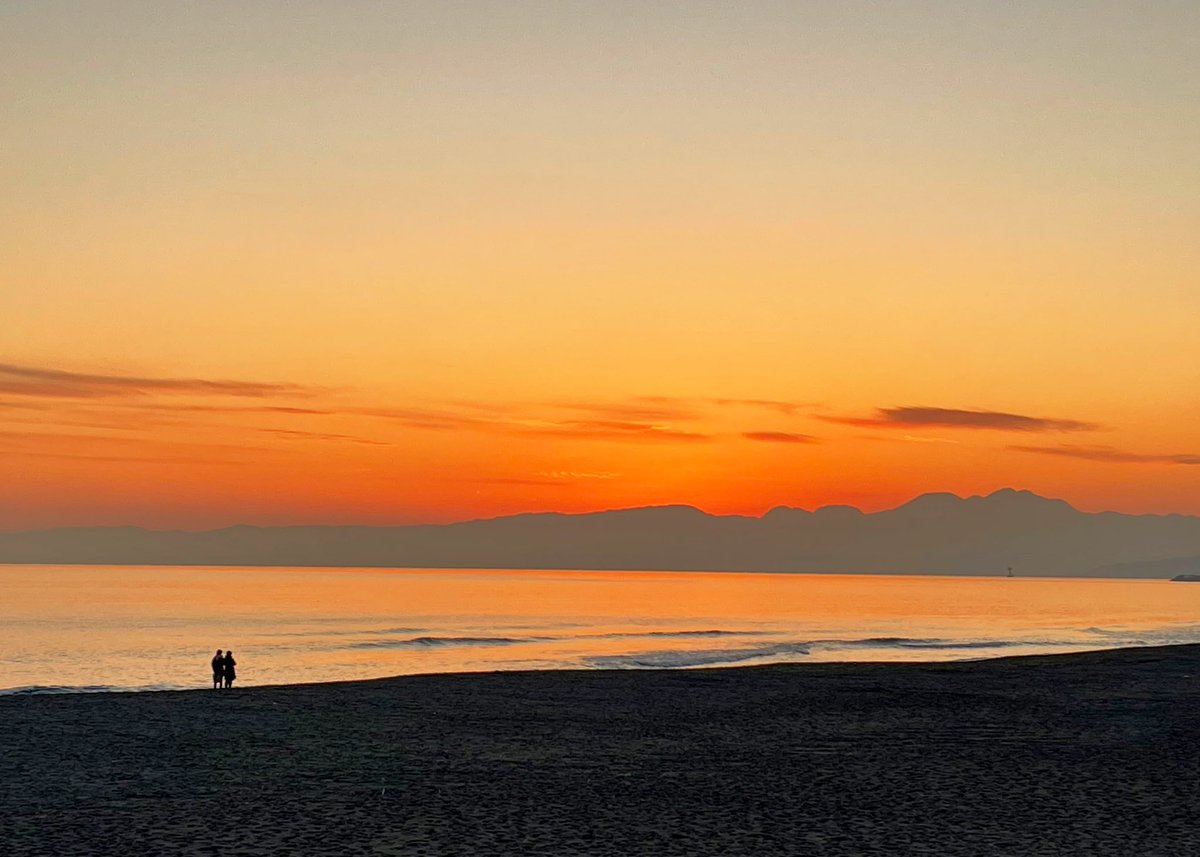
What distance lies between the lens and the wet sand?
15.0 m

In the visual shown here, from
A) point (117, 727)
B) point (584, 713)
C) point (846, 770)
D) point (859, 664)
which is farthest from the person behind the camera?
point (859, 664)

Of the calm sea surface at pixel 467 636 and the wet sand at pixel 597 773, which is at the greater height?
the wet sand at pixel 597 773

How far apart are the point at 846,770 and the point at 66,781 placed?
13.6 meters

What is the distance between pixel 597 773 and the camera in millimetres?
20453

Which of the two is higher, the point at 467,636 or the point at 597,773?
the point at 597,773

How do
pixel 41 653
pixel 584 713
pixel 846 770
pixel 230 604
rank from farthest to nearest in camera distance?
1. pixel 230 604
2. pixel 41 653
3. pixel 584 713
4. pixel 846 770

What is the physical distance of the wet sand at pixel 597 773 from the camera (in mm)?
15023

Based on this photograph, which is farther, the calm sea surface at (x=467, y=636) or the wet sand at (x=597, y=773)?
the calm sea surface at (x=467, y=636)

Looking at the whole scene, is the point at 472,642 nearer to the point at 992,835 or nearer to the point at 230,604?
the point at 992,835

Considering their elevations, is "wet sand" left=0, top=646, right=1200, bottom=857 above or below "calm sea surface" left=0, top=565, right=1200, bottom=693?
above

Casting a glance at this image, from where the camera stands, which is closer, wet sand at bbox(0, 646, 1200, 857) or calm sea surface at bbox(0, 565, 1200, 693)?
wet sand at bbox(0, 646, 1200, 857)

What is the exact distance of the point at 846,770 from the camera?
20938 millimetres

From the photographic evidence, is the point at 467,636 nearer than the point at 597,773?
No

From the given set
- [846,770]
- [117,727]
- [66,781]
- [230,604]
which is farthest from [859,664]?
[230,604]
